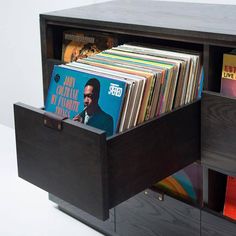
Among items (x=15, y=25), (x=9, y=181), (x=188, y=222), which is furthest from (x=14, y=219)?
(x=15, y=25)

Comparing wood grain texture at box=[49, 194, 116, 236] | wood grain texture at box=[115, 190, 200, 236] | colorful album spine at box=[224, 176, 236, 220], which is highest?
colorful album spine at box=[224, 176, 236, 220]

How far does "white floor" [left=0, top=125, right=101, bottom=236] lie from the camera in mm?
1366

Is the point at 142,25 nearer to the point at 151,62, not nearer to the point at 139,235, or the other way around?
the point at 151,62

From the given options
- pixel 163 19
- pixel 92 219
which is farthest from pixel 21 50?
pixel 163 19

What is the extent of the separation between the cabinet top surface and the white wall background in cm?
56

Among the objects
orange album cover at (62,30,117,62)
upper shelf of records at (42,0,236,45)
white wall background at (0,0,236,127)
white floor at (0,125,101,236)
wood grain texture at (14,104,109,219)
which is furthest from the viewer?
white wall background at (0,0,236,127)

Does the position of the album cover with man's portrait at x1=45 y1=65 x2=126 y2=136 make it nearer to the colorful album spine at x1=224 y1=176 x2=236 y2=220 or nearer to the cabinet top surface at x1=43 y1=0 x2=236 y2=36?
the cabinet top surface at x1=43 y1=0 x2=236 y2=36

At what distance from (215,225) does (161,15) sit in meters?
0.49

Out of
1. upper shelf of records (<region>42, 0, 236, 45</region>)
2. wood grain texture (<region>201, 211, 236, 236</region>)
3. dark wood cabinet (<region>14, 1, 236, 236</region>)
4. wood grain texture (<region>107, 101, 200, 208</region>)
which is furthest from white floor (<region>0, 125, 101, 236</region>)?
upper shelf of records (<region>42, 0, 236, 45</region>)

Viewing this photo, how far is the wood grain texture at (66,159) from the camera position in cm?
85

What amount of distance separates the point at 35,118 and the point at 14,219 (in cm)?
58

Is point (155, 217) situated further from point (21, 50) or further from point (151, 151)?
point (21, 50)

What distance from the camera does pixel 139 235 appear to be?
124cm

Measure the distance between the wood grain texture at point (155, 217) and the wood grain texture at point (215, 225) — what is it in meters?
0.02
